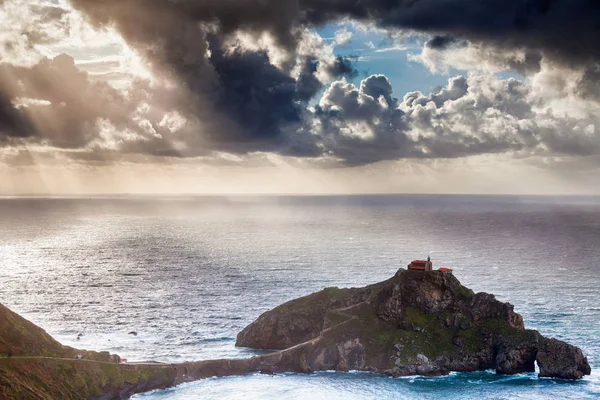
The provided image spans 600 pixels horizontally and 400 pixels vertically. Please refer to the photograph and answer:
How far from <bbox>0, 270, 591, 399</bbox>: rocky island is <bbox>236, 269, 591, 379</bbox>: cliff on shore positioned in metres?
Answer: 0.24

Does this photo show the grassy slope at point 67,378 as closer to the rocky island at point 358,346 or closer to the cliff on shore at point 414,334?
the rocky island at point 358,346

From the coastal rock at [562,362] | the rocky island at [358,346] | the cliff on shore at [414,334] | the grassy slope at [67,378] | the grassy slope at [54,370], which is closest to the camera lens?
the grassy slope at [67,378]

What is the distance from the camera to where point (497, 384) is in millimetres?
131250

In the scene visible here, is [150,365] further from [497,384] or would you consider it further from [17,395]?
[497,384]

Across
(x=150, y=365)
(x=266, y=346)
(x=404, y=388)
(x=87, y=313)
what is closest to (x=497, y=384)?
(x=404, y=388)

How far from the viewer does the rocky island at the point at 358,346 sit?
131m

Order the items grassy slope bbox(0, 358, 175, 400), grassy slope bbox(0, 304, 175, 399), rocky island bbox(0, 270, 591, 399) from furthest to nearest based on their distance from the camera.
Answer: rocky island bbox(0, 270, 591, 399)
grassy slope bbox(0, 304, 175, 399)
grassy slope bbox(0, 358, 175, 400)

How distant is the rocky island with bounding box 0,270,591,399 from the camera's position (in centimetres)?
13100

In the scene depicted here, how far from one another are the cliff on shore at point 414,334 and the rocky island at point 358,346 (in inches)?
9.4

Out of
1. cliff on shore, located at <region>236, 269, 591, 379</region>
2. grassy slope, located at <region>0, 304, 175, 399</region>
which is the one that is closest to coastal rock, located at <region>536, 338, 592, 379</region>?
cliff on shore, located at <region>236, 269, 591, 379</region>

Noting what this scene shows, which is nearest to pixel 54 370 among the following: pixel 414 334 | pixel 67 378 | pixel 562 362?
pixel 67 378

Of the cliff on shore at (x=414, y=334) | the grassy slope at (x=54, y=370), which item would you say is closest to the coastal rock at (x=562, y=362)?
the cliff on shore at (x=414, y=334)

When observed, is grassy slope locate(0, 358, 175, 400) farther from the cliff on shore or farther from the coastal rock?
the coastal rock

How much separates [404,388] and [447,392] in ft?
30.2
